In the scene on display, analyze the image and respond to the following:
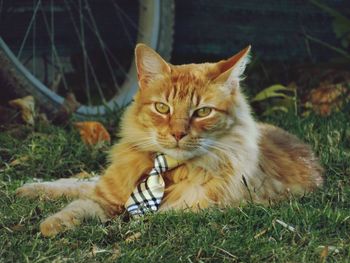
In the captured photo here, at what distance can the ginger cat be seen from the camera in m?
3.91

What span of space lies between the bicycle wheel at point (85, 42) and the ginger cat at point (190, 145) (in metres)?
1.67

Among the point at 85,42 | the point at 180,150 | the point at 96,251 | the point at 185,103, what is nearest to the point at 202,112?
the point at 185,103

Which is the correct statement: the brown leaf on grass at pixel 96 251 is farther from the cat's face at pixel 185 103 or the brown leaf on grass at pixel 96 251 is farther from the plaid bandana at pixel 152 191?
the cat's face at pixel 185 103

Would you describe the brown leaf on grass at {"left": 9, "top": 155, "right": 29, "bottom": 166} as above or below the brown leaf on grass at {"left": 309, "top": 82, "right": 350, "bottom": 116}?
below

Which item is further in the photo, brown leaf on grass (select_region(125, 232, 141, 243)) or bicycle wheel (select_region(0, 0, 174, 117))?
bicycle wheel (select_region(0, 0, 174, 117))

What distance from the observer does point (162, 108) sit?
156 inches

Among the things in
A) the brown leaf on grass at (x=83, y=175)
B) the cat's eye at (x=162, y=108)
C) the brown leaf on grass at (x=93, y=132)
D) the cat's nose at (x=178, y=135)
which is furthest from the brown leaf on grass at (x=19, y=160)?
the cat's nose at (x=178, y=135)

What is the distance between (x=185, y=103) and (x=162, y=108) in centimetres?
11

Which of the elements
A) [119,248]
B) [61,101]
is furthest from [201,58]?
[119,248]

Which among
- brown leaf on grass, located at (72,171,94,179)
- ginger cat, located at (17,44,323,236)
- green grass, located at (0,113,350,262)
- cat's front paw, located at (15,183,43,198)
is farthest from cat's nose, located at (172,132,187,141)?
brown leaf on grass, located at (72,171,94,179)

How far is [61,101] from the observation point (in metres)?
5.72

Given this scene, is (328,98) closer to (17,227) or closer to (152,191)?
(152,191)

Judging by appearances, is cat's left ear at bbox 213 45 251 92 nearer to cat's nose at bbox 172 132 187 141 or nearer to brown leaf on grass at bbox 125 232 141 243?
cat's nose at bbox 172 132 187 141

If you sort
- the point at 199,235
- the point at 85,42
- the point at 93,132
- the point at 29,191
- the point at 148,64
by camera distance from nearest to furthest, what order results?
the point at 199,235, the point at 148,64, the point at 29,191, the point at 93,132, the point at 85,42
